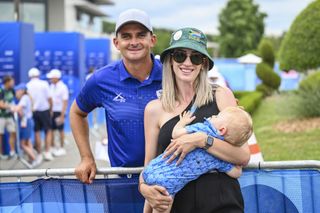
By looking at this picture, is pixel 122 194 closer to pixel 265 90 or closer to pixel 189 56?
pixel 189 56

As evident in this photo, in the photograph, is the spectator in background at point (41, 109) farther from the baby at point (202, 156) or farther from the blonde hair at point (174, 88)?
the baby at point (202, 156)

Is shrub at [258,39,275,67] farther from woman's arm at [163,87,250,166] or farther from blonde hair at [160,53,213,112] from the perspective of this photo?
woman's arm at [163,87,250,166]

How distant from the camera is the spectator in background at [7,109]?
1133 cm

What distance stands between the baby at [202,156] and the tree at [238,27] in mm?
60321

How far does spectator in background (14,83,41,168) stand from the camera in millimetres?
11523

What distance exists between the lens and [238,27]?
62656 mm

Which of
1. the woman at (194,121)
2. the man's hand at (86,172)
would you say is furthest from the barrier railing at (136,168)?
the woman at (194,121)

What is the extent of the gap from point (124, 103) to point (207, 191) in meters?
0.95

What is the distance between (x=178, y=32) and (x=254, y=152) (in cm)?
373

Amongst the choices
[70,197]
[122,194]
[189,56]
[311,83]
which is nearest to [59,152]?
[311,83]

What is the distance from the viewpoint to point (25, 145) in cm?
1191

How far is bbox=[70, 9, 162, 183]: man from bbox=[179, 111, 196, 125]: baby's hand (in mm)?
602

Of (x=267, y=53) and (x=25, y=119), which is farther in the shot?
(x=267, y=53)

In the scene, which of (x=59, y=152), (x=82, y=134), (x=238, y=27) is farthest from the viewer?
(x=238, y=27)
